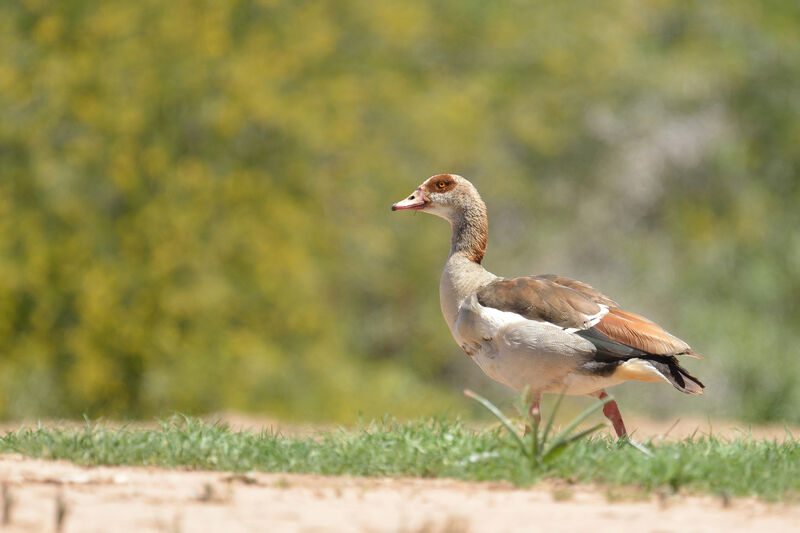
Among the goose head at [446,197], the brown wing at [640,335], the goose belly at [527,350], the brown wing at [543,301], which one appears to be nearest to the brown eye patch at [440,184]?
the goose head at [446,197]

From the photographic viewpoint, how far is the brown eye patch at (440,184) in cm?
908

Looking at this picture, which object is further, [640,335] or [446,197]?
[446,197]

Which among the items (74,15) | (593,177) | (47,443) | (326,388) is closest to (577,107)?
(593,177)

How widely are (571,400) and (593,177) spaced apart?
5655 mm

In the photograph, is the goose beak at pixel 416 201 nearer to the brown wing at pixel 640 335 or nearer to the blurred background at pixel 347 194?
A: the brown wing at pixel 640 335

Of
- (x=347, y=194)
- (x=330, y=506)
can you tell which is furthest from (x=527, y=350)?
(x=347, y=194)

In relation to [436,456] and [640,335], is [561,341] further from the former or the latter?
[436,456]

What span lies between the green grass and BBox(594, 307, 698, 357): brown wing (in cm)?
63

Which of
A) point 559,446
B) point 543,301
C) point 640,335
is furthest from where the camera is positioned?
point 543,301

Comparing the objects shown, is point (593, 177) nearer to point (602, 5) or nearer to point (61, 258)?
point (602, 5)

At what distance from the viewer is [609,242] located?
77.1ft

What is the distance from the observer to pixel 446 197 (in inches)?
358

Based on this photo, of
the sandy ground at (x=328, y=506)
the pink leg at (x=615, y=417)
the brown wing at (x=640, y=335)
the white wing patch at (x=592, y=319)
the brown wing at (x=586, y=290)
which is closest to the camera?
the sandy ground at (x=328, y=506)

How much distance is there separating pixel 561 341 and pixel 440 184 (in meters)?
2.11
